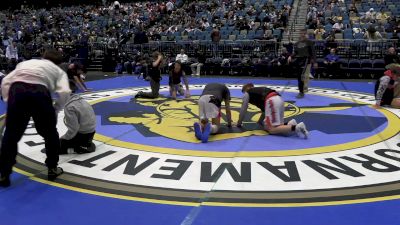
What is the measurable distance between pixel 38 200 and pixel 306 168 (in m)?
3.08

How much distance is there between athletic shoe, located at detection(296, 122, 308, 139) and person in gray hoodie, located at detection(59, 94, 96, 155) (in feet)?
10.2

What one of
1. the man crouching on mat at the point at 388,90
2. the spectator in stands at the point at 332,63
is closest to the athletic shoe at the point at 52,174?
the man crouching on mat at the point at 388,90

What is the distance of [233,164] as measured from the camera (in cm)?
519

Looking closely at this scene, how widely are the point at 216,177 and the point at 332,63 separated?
11.3 m

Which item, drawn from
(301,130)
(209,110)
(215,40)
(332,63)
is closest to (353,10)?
(332,63)

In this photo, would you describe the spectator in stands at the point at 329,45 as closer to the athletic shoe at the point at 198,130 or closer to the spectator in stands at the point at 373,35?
the spectator in stands at the point at 373,35

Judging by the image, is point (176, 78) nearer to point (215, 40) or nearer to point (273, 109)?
point (273, 109)

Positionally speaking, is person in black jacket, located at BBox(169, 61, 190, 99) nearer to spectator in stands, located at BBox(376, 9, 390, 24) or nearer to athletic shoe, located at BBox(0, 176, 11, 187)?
athletic shoe, located at BBox(0, 176, 11, 187)

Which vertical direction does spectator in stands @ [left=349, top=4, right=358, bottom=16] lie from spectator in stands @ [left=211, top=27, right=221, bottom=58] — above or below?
Answer: above

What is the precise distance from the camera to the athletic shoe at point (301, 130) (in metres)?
6.35

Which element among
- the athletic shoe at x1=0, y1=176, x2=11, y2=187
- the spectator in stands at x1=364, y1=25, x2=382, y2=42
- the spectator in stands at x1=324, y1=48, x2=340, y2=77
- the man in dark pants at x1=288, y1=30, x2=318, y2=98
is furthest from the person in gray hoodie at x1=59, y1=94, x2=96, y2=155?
the spectator in stands at x1=364, y1=25, x2=382, y2=42

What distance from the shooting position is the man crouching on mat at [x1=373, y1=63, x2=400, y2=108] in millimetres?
8539

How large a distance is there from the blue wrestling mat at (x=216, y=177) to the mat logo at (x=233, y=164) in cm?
1

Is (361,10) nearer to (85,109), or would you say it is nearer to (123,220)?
(85,109)
